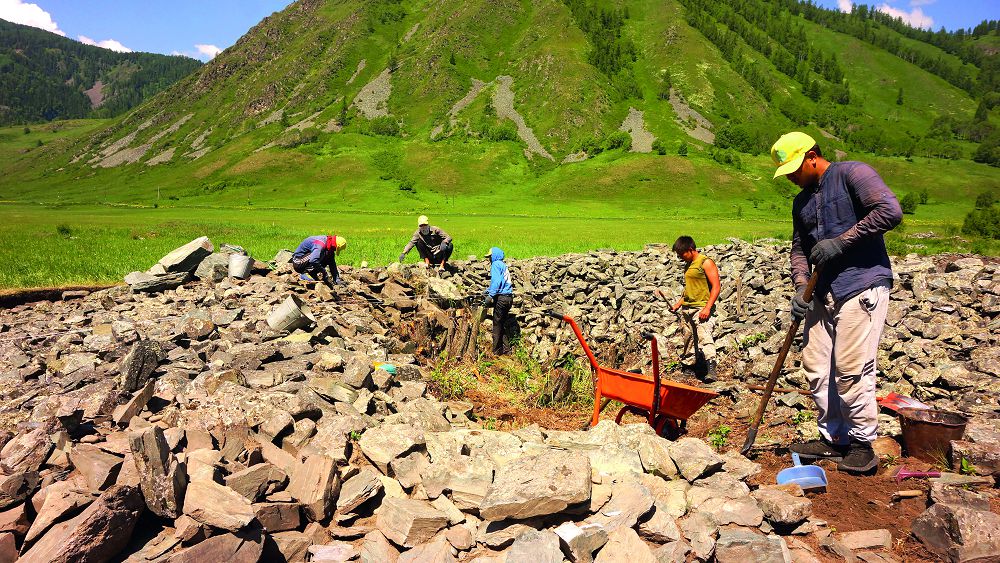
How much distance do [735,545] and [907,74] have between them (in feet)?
601

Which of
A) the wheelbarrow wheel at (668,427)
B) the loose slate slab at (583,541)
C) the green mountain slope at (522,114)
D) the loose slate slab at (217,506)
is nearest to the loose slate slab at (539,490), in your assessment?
the loose slate slab at (583,541)

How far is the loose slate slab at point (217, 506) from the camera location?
11.2 feet

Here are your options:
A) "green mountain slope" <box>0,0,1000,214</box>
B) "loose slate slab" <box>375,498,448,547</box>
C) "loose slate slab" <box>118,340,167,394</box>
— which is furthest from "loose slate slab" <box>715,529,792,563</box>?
"green mountain slope" <box>0,0,1000,214</box>

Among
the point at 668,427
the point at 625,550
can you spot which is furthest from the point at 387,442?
the point at 668,427

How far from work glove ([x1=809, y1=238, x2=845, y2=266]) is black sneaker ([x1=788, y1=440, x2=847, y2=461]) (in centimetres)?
179

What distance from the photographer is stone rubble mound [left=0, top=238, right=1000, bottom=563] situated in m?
3.41

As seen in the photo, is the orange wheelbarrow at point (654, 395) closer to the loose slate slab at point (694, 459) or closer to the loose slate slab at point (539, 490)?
the loose slate slab at point (694, 459)

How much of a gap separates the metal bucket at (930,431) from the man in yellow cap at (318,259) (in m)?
10.6

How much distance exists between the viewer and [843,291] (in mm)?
4277

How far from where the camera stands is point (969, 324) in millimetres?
7363

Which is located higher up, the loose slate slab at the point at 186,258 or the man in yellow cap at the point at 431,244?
the man in yellow cap at the point at 431,244

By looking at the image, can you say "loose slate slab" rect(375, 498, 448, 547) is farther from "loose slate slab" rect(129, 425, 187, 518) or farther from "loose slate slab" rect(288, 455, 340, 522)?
"loose slate slab" rect(129, 425, 187, 518)

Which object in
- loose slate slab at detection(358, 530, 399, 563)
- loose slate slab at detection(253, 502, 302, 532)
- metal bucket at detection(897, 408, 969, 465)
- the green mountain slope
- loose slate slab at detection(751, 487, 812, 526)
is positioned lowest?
loose slate slab at detection(358, 530, 399, 563)

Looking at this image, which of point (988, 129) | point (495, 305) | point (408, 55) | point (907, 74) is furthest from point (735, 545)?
point (907, 74)
